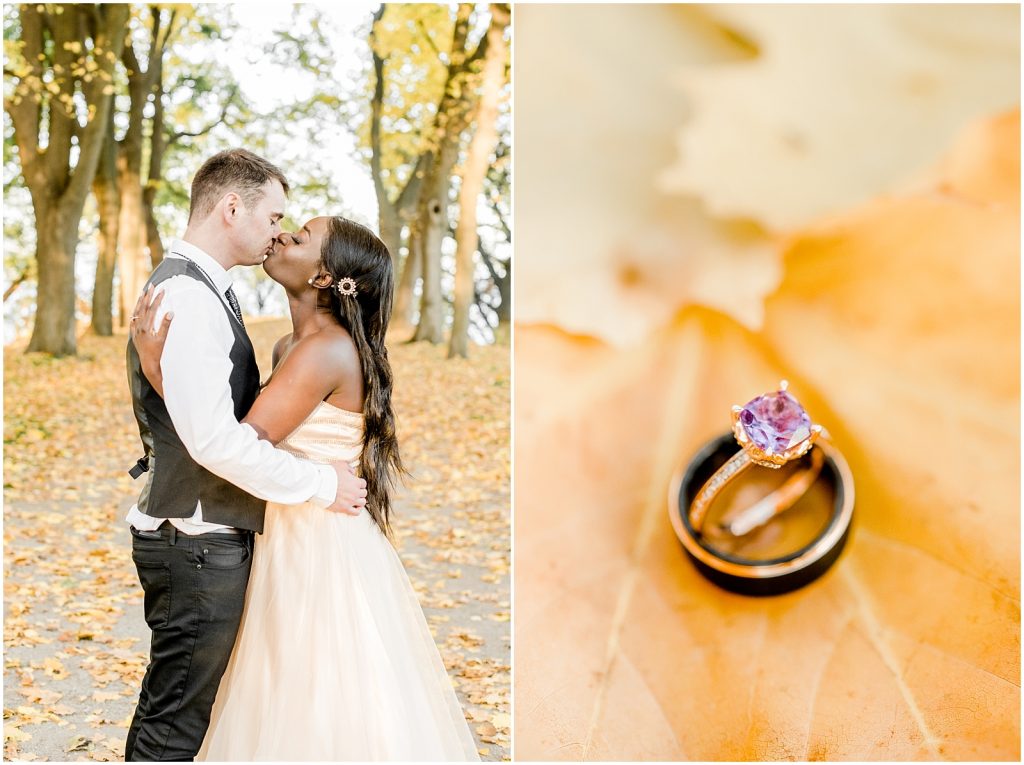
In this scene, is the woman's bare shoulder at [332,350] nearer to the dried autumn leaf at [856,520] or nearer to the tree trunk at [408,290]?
the dried autumn leaf at [856,520]

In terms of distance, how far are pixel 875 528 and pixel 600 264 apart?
912mm

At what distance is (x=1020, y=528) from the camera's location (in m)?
2.17

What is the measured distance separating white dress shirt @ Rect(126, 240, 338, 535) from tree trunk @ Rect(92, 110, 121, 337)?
535cm

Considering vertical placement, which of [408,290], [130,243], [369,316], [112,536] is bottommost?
[112,536]

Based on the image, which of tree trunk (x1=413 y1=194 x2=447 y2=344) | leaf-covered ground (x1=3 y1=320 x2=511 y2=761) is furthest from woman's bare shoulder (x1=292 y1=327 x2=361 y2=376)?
tree trunk (x1=413 y1=194 x2=447 y2=344)

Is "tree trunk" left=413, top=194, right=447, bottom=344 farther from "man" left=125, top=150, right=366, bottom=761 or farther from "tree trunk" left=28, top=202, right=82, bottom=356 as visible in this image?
"man" left=125, top=150, right=366, bottom=761

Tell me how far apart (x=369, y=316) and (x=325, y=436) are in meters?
0.26

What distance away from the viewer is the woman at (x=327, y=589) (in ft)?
5.95

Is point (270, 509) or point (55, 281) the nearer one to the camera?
point (270, 509)

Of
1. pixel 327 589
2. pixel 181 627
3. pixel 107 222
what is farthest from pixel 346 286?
pixel 107 222

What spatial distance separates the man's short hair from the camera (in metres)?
1.76

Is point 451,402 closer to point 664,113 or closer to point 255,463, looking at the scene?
point 664,113

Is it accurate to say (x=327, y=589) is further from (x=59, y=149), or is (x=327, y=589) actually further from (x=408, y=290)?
(x=59, y=149)

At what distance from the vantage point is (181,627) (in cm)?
172
